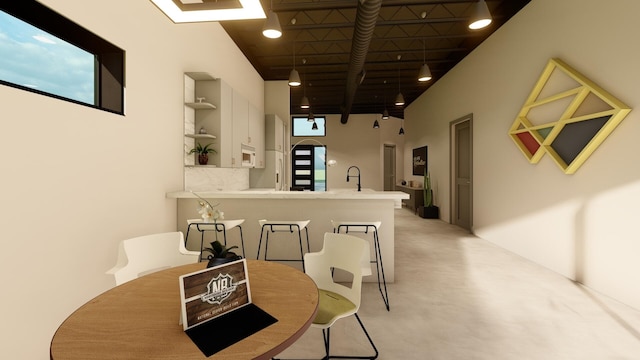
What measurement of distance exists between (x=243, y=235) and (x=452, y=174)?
520cm

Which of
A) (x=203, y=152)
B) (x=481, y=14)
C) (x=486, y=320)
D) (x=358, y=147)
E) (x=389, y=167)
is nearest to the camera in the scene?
(x=486, y=320)

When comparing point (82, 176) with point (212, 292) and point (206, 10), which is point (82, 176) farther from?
point (212, 292)

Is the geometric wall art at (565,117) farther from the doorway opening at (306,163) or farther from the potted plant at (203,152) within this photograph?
the doorway opening at (306,163)

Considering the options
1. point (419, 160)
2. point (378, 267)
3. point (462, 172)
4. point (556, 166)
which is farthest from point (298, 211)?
point (419, 160)

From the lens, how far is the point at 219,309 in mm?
1130

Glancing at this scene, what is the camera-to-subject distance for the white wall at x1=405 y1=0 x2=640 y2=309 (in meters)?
2.81

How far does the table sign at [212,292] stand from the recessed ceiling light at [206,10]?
121 centimetres

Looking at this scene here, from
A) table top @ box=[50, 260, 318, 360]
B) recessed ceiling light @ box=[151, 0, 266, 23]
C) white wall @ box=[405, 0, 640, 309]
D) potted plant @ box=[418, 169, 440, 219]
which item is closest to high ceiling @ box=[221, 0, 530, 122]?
white wall @ box=[405, 0, 640, 309]

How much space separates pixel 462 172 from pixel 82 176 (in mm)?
6581

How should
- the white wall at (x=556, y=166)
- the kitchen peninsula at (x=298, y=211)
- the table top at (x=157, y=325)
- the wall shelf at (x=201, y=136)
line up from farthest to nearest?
1. the wall shelf at (x=201, y=136)
2. the kitchen peninsula at (x=298, y=211)
3. the white wall at (x=556, y=166)
4. the table top at (x=157, y=325)

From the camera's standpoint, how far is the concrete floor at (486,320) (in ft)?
6.89

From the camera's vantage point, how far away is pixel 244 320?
1083 mm

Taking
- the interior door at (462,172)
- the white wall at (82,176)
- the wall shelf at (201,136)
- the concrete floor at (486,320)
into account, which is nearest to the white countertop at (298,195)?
the white wall at (82,176)

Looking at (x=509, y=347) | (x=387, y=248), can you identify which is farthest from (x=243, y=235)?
(x=509, y=347)
